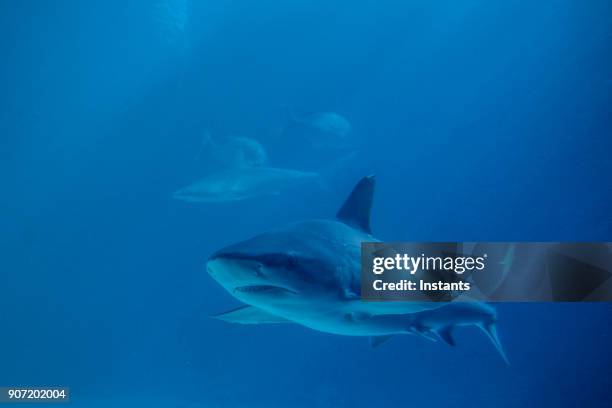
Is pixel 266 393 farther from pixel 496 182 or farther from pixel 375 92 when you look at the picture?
pixel 375 92

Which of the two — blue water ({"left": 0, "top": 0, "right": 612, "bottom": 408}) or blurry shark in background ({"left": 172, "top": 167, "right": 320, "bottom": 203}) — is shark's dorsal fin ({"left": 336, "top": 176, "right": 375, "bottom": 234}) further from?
blurry shark in background ({"left": 172, "top": 167, "right": 320, "bottom": 203})

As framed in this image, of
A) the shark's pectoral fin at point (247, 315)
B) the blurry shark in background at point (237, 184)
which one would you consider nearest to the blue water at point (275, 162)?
the blurry shark in background at point (237, 184)

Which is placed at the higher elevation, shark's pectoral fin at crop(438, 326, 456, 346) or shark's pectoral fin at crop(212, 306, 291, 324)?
shark's pectoral fin at crop(212, 306, 291, 324)

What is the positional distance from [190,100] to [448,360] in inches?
450

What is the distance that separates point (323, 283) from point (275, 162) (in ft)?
40.5

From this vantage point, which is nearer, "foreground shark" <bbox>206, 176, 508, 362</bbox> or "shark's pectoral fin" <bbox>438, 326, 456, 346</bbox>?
"foreground shark" <bbox>206, 176, 508, 362</bbox>

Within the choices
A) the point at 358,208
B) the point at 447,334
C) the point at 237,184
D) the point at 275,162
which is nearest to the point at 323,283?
the point at 358,208

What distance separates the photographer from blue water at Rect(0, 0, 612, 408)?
8219 mm

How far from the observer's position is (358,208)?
3457 mm

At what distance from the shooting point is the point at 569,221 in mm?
9438

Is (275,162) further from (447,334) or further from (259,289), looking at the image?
(259,289)

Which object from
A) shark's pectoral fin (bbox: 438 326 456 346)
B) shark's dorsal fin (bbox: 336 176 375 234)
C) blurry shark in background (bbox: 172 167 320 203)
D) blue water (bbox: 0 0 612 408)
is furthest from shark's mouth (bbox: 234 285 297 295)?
blurry shark in background (bbox: 172 167 320 203)

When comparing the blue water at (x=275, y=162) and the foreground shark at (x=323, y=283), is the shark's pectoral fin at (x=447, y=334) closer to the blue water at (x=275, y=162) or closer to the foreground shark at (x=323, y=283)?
the foreground shark at (x=323, y=283)

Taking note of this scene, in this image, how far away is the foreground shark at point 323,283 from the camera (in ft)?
7.78
